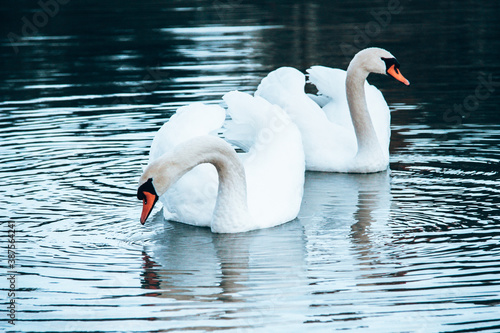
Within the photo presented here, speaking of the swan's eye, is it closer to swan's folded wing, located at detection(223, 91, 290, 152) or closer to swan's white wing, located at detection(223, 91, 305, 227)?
swan's white wing, located at detection(223, 91, 305, 227)

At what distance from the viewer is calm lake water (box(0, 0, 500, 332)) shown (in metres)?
5.87

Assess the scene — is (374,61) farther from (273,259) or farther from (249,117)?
(273,259)

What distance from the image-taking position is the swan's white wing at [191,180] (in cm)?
771

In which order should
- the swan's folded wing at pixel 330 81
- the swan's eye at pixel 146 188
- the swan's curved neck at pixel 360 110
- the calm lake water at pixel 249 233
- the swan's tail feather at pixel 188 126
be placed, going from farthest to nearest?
1. the swan's folded wing at pixel 330 81
2. the swan's curved neck at pixel 360 110
3. the swan's tail feather at pixel 188 126
4. the swan's eye at pixel 146 188
5. the calm lake water at pixel 249 233

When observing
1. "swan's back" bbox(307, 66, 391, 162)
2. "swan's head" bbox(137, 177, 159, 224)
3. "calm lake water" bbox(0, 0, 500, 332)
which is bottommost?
"calm lake water" bbox(0, 0, 500, 332)

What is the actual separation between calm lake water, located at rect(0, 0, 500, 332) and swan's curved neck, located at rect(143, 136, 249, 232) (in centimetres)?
17

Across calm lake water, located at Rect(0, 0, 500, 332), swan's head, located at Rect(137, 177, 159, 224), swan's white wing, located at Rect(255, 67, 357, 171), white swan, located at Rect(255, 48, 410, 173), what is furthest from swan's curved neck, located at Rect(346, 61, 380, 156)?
swan's head, located at Rect(137, 177, 159, 224)

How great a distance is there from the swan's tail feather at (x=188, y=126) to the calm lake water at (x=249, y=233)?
2.16 ft

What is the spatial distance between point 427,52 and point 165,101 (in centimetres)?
549

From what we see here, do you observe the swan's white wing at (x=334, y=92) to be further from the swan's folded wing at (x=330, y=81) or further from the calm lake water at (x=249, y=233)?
the calm lake water at (x=249, y=233)

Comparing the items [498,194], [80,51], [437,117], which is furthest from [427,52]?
[498,194]

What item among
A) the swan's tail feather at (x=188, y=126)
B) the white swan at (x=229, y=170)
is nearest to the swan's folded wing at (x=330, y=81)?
the white swan at (x=229, y=170)

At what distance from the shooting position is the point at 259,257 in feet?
22.9

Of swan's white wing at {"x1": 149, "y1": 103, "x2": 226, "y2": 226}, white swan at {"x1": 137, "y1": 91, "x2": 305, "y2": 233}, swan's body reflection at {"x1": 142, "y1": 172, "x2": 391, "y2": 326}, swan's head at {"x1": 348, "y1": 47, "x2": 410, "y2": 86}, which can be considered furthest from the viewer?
swan's head at {"x1": 348, "y1": 47, "x2": 410, "y2": 86}
